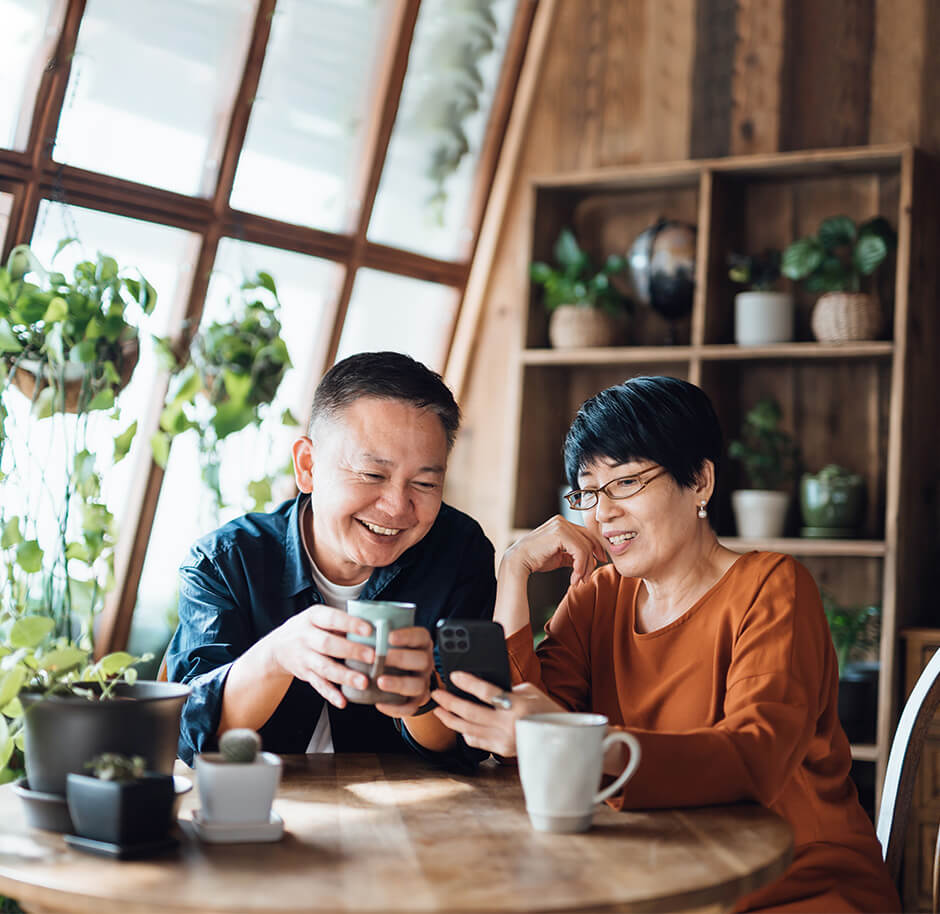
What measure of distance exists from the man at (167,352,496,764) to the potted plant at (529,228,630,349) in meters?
1.95

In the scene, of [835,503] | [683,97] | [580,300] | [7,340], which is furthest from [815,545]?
[7,340]

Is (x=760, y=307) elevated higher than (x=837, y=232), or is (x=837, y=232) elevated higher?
(x=837, y=232)

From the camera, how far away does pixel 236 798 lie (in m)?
1.14

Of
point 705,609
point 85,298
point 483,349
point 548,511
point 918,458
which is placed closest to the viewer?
point 705,609

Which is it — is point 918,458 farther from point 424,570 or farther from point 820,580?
point 424,570

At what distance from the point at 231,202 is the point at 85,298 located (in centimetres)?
98

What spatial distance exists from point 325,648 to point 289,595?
20.2 inches

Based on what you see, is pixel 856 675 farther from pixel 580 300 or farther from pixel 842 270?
pixel 580 300

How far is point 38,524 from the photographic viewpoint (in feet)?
10.0

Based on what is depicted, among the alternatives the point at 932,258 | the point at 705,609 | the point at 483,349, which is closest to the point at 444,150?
the point at 483,349

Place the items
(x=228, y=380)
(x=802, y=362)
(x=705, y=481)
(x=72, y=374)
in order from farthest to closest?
(x=802, y=362), (x=228, y=380), (x=72, y=374), (x=705, y=481)

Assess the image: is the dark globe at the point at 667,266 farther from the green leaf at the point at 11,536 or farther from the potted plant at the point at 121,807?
the potted plant at the point at 121,807

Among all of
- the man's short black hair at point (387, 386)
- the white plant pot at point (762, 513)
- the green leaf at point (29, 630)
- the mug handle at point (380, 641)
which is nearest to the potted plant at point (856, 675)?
the white plant pot at point (762, 513)

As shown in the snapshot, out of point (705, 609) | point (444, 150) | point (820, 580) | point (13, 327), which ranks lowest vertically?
point (705, 609)
